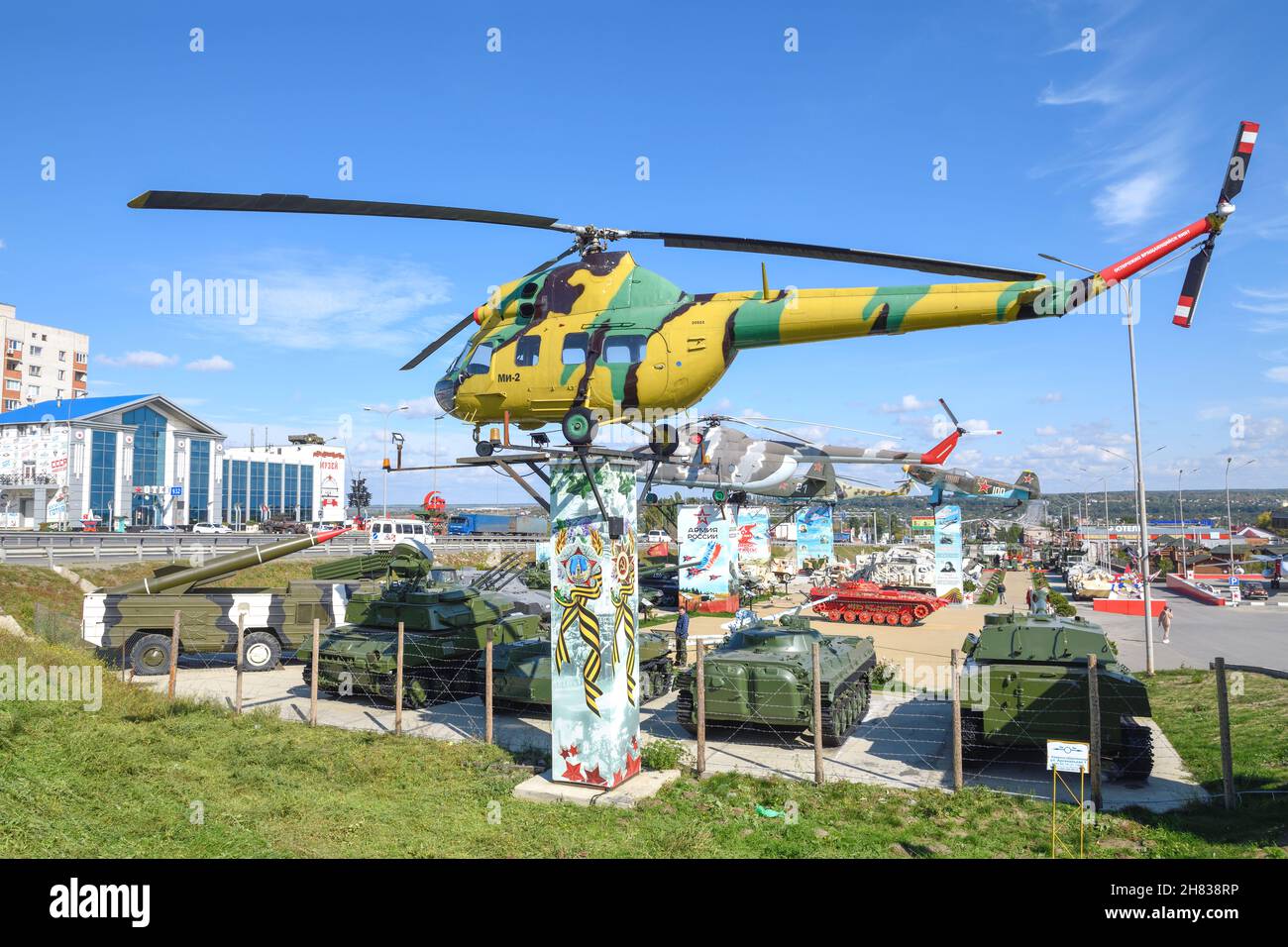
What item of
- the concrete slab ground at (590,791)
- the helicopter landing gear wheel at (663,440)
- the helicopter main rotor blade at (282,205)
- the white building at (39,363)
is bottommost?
the concrete slab ground at (590,791)

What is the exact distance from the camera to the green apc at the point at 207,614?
18.7 meters

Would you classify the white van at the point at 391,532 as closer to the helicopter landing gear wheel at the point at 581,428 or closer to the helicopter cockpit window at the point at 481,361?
the helicopter cockpit window at the point at 481,361

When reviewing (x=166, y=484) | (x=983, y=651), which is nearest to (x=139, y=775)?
(x=983, y=651)

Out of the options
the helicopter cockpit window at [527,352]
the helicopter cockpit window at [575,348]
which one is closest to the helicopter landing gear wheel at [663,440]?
the helicopter cockpit window at [575,348]

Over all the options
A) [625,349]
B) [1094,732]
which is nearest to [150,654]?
[625,349]

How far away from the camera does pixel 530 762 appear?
11.6m

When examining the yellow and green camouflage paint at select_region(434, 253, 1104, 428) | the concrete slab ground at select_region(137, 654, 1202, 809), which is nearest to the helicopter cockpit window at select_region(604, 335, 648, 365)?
the yellow and green camouflage paint at select_region(434, 253, 1104, 428)

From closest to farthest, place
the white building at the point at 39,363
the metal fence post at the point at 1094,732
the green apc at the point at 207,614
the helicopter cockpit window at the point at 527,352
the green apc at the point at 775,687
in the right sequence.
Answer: the metal fence post at the point at 1094,732 < the helicopter cockpit window at the point at 527,352 < the green apc at the point at 775,687 < the green apc at the point at 207,614 < the white building at the point at 39,363

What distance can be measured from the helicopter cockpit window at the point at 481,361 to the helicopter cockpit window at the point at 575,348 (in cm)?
110

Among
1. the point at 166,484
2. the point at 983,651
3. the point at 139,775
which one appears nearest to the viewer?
the point at 139,775

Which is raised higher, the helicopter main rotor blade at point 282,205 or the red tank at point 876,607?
the helicopter main rotor blade at point 282,205
